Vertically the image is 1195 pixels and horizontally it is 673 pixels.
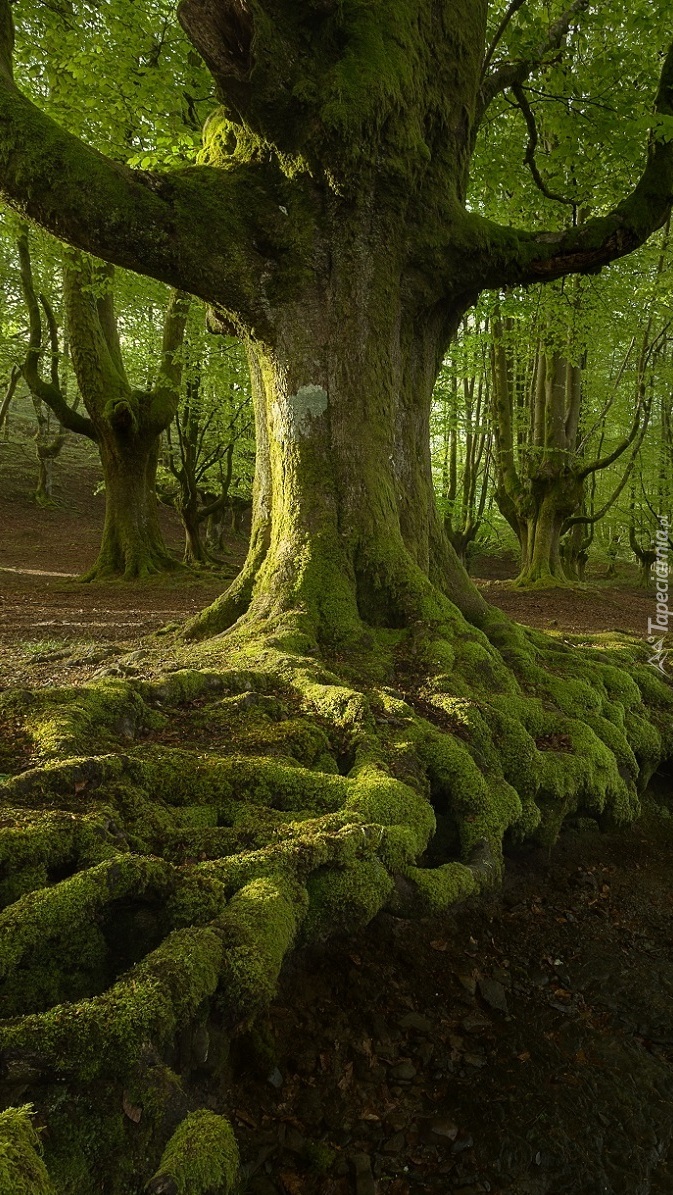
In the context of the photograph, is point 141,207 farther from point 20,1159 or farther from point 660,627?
point 660,627

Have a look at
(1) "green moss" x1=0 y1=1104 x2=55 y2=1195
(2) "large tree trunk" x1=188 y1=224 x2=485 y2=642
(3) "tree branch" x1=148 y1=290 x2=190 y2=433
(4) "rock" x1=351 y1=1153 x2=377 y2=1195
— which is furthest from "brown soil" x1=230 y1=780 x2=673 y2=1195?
(3) "tree branch" x1=148 y1=290 x2=190 y2=433

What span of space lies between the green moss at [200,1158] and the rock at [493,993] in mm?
1886

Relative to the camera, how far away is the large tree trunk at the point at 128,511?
15.4 meters

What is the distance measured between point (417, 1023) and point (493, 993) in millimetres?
559

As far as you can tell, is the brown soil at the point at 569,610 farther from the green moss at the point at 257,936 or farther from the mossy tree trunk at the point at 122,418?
the green moss at the point at 257,936

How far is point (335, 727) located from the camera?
438cm

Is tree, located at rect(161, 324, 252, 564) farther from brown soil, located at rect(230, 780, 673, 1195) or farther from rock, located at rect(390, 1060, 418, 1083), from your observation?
rock, located at rect(390, 1060, 418, 1083)

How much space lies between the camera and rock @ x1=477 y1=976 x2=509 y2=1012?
3453mm

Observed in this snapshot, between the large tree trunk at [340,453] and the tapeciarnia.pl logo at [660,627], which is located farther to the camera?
the tapeciarnia.pl logo at [660,627]

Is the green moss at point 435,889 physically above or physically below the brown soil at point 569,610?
below

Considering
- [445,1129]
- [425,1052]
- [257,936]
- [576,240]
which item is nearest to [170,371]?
[576,240]

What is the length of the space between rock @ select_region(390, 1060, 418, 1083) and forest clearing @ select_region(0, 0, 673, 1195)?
0.02 m

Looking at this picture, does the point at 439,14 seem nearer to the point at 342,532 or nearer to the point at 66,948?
the point at 342,532

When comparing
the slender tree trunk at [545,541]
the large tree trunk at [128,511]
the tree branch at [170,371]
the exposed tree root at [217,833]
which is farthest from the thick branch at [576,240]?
the slender tree trunk at [545,541]
